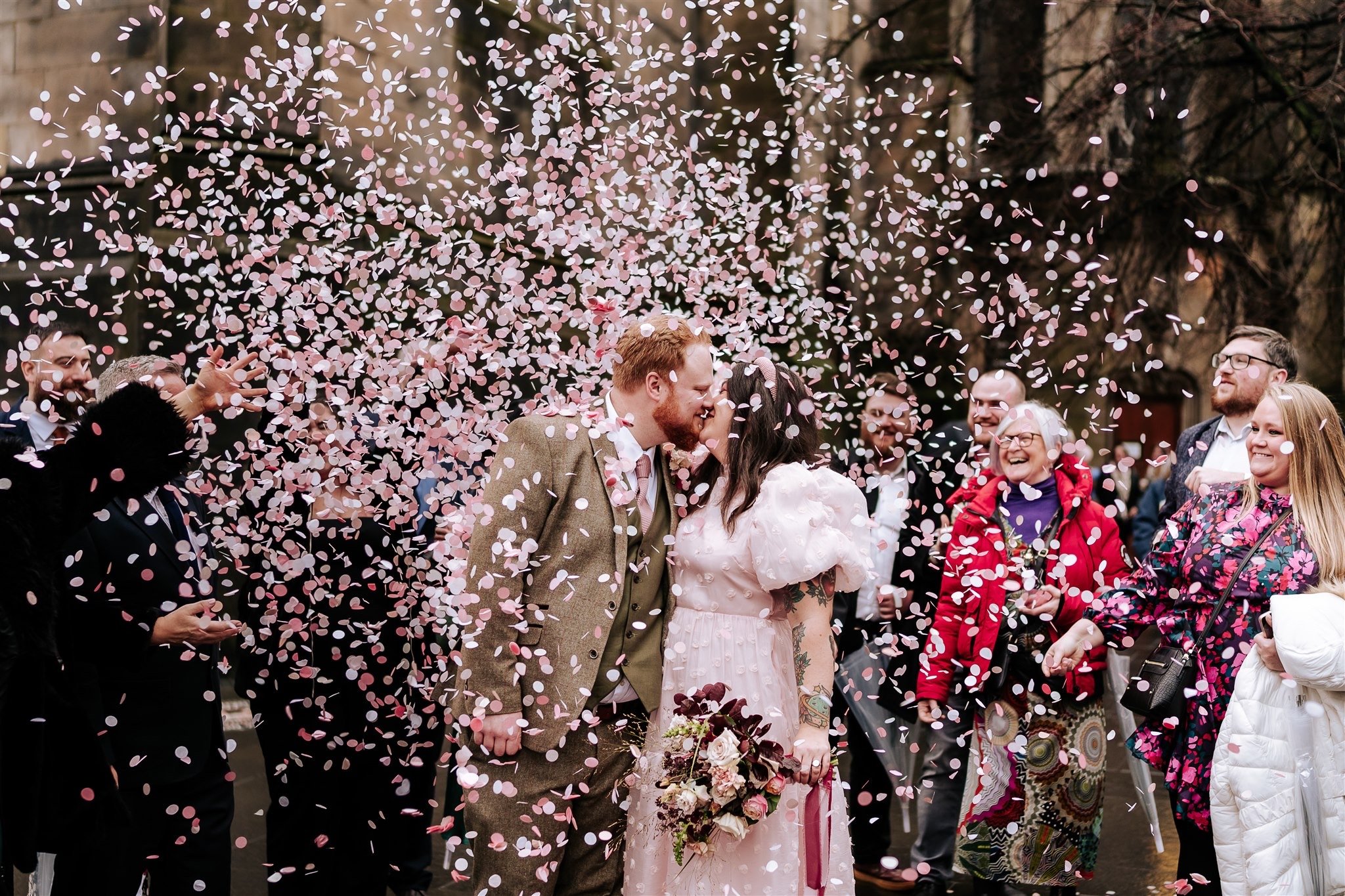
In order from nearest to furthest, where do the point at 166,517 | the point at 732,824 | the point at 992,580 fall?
the point at 732,824, the point at 166,517, the point at 992,580

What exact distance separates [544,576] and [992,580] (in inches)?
85.7

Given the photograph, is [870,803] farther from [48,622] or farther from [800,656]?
[48,622]

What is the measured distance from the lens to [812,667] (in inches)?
138

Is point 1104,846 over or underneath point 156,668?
underneath

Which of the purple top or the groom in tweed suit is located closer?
the groom in tweed suit

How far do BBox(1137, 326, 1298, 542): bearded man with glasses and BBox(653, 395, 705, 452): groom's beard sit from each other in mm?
2101

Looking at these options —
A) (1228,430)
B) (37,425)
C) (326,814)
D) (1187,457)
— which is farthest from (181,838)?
(1228,430)

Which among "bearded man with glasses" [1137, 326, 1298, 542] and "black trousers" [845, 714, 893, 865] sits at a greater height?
"bearded man with glasses" [1137, 326, 1298, 542]

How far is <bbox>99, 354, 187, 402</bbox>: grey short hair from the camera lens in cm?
436

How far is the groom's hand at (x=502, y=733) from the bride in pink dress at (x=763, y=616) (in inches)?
15.7

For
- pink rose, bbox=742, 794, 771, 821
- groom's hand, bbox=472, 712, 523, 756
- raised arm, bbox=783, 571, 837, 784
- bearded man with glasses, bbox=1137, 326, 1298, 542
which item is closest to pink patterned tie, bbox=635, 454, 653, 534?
raised arm, bbox=783, 571, 837, 784

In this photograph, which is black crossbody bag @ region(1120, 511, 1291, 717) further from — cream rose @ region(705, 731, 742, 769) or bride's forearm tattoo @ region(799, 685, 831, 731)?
cream rose @ region(705, 731, 742, 769)

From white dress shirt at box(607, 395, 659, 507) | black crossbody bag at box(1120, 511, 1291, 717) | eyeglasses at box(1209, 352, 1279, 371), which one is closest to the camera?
white dress shirt at box(607, 395, 659, 507)

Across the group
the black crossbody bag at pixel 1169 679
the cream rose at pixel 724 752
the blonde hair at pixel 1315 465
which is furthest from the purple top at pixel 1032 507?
→ the cream rose at pixel 724 752
